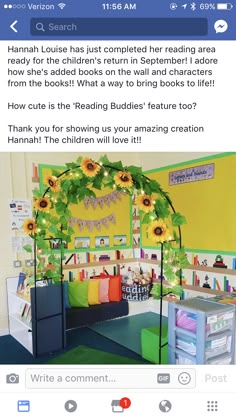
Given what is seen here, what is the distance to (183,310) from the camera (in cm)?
107

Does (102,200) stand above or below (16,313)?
above

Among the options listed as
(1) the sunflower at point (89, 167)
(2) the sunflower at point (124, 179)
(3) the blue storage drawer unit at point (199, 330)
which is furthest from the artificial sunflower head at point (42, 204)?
(3) the blue storage drawer unit at point (199, 330)

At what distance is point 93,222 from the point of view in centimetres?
294

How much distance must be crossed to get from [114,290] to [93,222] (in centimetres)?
74

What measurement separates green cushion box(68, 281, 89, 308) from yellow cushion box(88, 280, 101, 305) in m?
0.08

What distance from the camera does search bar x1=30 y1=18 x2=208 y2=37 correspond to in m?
0.56

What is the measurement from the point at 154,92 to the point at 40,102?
24 centimetres

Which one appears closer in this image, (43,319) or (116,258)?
(43,319)

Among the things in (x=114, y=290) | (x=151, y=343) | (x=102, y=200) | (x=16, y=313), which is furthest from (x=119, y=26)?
(x=114, y=290)

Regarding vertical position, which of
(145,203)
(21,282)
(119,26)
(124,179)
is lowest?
(21,282)

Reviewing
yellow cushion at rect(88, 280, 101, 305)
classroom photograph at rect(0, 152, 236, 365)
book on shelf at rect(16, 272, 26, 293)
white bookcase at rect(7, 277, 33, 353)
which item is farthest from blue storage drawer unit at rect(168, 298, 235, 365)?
yellow cushion at rect(88, 280, 101, 305)

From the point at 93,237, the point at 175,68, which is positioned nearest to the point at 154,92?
the point at 175,68

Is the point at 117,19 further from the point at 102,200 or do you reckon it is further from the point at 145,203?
the point at 102,200
